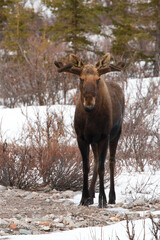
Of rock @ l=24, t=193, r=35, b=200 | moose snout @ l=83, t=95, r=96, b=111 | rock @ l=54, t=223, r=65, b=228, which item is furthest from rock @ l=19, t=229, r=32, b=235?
rock @ l=24, t=193, r=35, b=200

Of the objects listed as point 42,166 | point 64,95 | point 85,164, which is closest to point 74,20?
point 64,95

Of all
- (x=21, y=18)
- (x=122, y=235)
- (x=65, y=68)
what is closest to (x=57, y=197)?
(x=65, y=68)

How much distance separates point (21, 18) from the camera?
25.5m

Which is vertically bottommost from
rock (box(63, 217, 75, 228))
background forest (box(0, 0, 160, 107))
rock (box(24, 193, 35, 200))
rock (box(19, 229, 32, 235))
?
rock (box(24, 193, 35, 200))

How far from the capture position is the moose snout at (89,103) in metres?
5.52

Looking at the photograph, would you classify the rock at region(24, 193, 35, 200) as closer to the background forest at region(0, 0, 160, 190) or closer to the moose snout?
the background forest at region(0, 0, 160, 190)

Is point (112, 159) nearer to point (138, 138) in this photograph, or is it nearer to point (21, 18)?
point (138, 138)

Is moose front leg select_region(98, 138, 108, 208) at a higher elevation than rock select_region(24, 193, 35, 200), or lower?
higher

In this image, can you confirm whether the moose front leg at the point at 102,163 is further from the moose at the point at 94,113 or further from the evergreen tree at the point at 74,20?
the evergreen tree at the point at 74,20

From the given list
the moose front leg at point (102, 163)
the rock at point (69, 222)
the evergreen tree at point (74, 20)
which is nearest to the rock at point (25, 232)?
the rock at point (69, 222)

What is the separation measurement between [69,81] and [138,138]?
880 cm

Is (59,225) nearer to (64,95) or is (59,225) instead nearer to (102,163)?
(102,163)

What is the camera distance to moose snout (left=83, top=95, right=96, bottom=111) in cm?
552

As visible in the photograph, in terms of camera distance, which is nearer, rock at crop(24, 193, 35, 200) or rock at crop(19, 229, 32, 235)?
rock at crop(19, 229, 32, 235)
